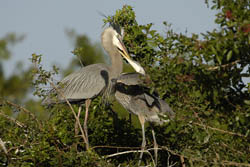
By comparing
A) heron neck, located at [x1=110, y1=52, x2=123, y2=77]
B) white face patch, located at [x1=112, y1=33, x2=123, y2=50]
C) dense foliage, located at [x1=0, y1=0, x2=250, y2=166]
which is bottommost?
dense foliage, located at [x1=0, y1=0, x2=250, y2=166]

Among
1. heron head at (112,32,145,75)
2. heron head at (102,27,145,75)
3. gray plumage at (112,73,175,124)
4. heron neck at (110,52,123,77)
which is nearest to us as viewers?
gray plumage at (112,73,175,124)

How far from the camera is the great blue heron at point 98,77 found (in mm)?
7836

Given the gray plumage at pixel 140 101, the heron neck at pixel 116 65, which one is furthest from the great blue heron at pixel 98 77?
the gray plumage at pixel 140 101

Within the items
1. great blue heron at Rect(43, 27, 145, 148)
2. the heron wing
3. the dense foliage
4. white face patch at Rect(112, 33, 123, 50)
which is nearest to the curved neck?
great blue heron at Rect(43, 27, 145, 148)

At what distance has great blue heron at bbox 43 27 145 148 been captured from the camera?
7836 millimetres

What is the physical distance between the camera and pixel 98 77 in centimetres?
800

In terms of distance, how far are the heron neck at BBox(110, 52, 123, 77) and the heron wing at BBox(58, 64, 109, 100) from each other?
0.41ft

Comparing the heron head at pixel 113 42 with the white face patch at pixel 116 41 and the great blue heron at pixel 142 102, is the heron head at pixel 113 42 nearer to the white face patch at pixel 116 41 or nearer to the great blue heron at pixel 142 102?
the white face patch at pixel 116 41

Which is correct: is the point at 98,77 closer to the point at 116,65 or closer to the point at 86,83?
the point at 86,83

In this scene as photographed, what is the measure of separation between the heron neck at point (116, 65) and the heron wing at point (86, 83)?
124mm

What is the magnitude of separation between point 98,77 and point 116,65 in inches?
15.8

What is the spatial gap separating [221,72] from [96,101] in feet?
13.8

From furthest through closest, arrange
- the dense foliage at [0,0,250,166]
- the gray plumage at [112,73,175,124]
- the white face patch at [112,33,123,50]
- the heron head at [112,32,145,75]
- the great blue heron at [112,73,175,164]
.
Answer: the white face patch at [112,33,123,50] < the heron head at [112,32,145,75] < the great blue heron at [112,73,175,164] < the gray plumage at [112,73,175,124] < the dense foliage at [0,0,250,166]

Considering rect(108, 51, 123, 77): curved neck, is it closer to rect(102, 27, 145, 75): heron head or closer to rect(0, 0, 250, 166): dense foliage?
rect(102, 27, 145, 75): heron head
